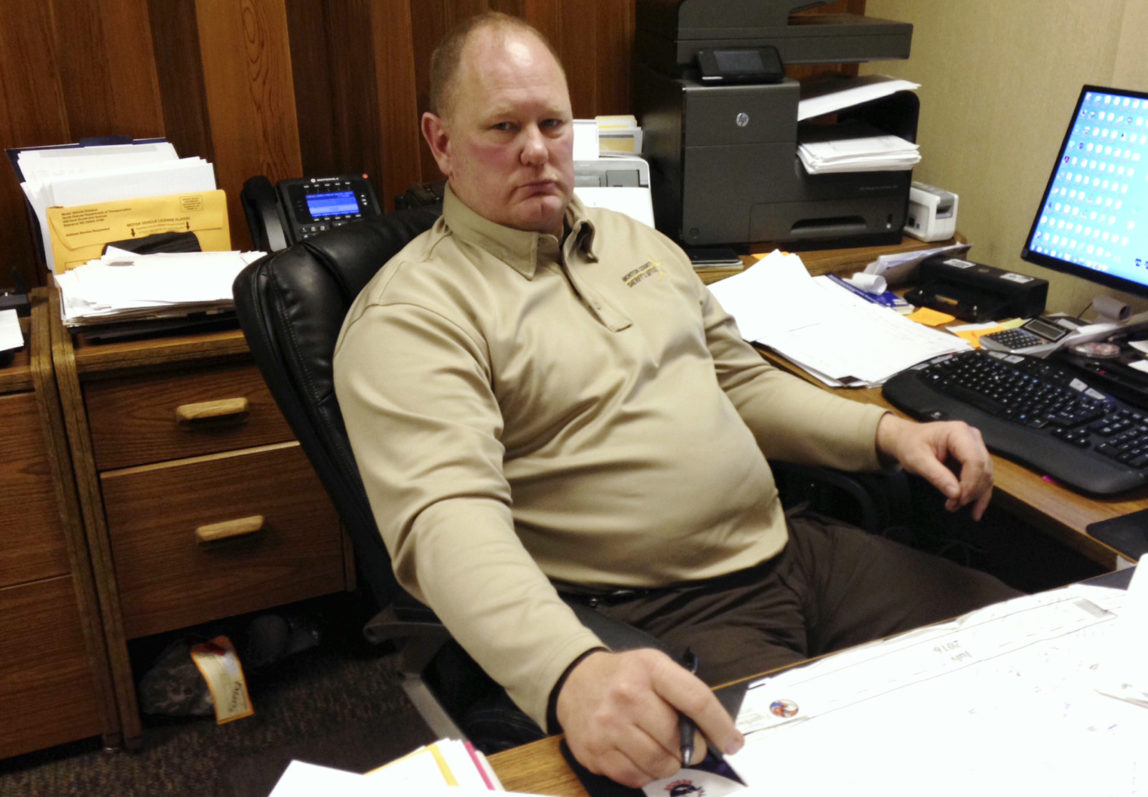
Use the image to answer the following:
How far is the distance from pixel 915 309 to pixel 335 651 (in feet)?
4.65

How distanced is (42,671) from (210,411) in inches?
22.1

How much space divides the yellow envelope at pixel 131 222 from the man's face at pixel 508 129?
30.1 inches

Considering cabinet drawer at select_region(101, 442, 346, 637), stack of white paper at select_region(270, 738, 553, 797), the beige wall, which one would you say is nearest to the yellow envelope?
cabinet drawer at select_region(101, 442, 346, 637)

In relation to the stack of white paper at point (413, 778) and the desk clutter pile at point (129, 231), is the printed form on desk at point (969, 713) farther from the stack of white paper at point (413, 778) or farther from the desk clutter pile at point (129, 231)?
the desk clutter pile at point (129, 231)

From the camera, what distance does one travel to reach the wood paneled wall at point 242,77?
194 centimetres

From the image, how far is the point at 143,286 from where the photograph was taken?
166 cm

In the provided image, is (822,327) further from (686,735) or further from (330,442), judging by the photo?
(686,735)

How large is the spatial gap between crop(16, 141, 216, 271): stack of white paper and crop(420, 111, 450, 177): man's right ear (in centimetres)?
71

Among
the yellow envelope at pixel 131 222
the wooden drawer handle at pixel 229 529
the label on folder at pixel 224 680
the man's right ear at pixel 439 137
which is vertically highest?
the man's right ear at pixel 439 137

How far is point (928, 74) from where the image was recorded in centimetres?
228

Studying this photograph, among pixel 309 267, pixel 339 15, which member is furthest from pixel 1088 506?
pixel 339 15

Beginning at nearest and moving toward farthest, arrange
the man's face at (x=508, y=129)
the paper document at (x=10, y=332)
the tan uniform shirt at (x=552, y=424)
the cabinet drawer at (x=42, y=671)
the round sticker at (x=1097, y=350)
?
the tan uniform shirt at (x=552, y=424) < the man's face at (x=508, y=129) < the round sticker at (x=1097, y=350) < the paper document at (x=10, y=332) < the cabinet drawer at (x=42, y=671)

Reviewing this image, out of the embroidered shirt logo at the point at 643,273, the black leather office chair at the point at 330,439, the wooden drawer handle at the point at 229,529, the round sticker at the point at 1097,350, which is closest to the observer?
the black leather office chair at the point at 330,439

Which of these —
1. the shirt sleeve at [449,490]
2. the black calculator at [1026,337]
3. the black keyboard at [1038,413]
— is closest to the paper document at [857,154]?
the black calculator at [1026,337]
